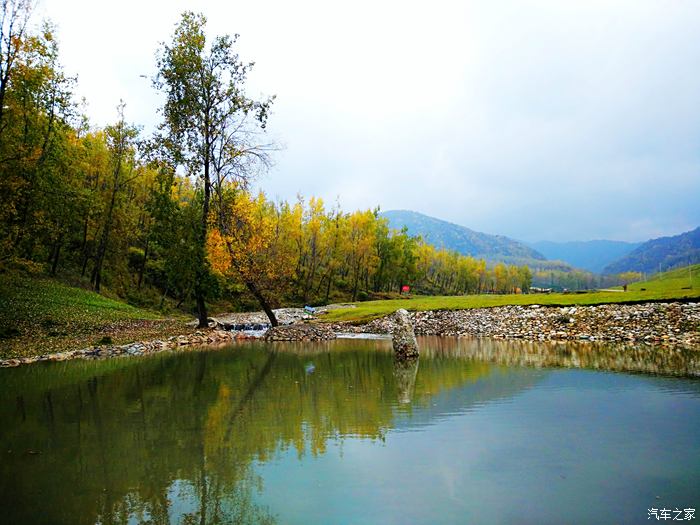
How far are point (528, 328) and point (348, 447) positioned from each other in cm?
2383

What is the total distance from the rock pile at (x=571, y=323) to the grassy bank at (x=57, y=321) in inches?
603

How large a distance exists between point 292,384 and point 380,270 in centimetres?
6965

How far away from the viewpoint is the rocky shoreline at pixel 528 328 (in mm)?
20859

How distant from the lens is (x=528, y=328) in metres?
28.4

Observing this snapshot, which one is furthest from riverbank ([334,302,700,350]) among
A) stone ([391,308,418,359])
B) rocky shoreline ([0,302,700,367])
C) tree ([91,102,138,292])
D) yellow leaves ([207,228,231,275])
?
tree ([91,102,138,292])

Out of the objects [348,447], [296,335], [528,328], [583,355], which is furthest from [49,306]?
[528,328]

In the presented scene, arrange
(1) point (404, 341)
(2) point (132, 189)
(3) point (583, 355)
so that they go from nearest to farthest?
(3) point (583, 355), (1) point (404, 341), (2) point (132, 189)

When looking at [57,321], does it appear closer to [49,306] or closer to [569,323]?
[49,306]

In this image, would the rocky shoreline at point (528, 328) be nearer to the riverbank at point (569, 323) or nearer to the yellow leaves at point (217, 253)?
the riverbank at point (569, 323)

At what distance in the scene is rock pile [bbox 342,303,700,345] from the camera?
22.9 m

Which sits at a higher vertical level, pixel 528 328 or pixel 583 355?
pixel 528 328

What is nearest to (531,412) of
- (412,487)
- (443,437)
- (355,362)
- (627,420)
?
(627,420)

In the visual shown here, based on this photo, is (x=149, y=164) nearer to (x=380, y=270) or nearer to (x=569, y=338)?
(x=569, y=338)

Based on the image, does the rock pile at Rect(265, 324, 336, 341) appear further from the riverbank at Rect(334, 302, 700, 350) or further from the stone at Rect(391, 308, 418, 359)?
the stone at Rect(391, 308, 418, 359)
